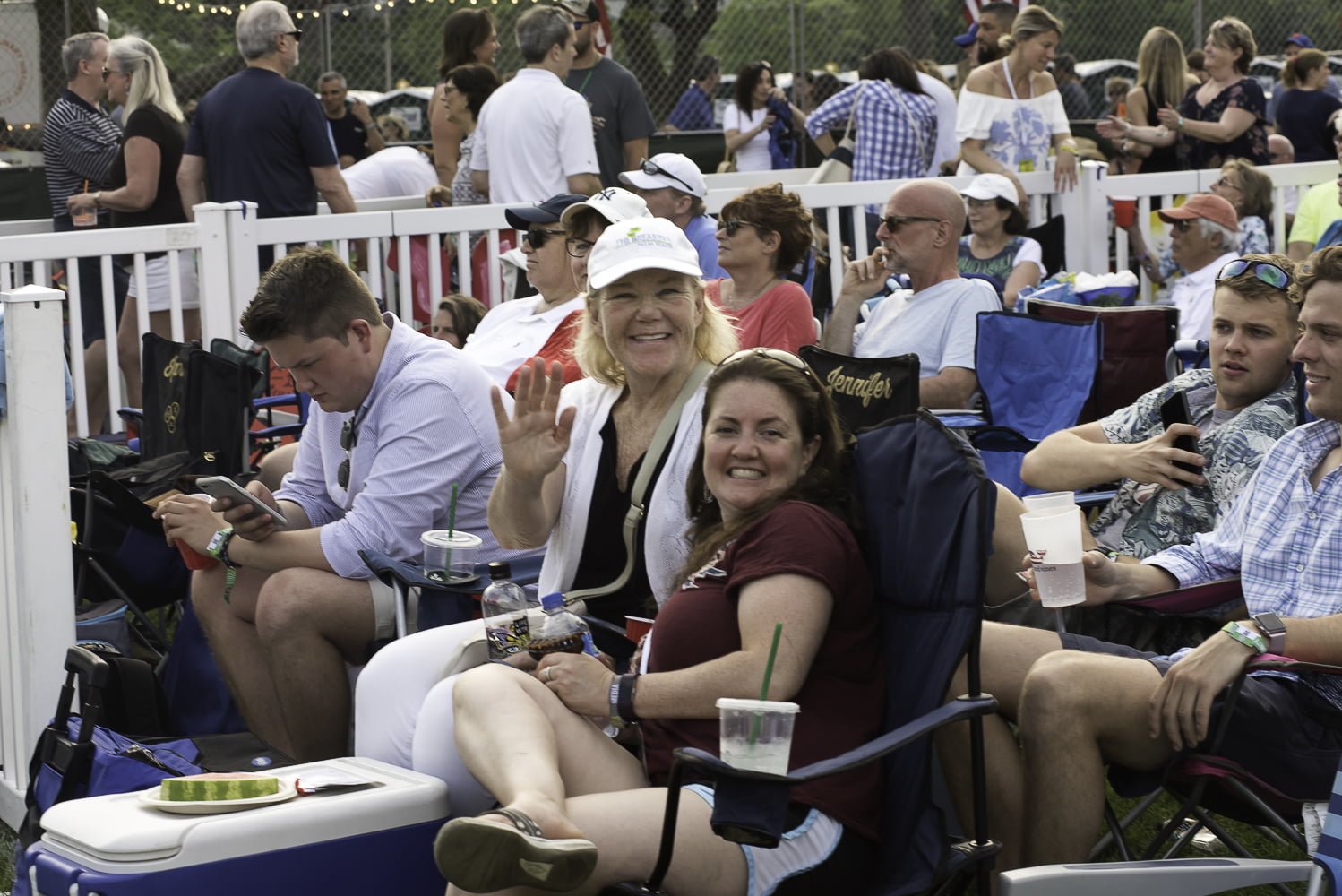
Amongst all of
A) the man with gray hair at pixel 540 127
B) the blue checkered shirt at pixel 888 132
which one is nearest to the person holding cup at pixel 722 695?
the man with gray hair at pixel 540 127

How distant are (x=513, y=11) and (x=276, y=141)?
11542 mm

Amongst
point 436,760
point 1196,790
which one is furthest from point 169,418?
point 1196,790

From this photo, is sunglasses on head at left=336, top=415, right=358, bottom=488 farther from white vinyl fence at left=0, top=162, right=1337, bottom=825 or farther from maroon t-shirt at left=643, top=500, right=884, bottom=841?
maroon t-shirt at left=643, top=500, right=884, bottom=841

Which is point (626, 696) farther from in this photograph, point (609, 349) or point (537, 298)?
point (537, 298)

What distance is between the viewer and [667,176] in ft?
20.0

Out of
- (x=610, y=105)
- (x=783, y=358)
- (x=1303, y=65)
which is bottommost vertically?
(x=783, y=358)

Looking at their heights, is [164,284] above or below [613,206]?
below

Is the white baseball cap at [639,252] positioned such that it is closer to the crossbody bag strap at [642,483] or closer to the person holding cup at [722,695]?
the crossbody bag strap at [642,483]

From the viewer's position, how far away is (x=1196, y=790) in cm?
297

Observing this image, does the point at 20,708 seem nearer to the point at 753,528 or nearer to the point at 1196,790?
the point at 753,528

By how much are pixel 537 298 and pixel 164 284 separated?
2.41 metres

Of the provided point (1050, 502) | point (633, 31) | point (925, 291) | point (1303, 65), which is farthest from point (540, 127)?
point (633, 31)

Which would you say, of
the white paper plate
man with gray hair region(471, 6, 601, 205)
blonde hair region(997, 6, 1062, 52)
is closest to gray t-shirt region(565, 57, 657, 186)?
man with gray hair region(471, 6, 601, 205)

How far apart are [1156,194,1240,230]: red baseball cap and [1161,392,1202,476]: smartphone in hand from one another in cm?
264
